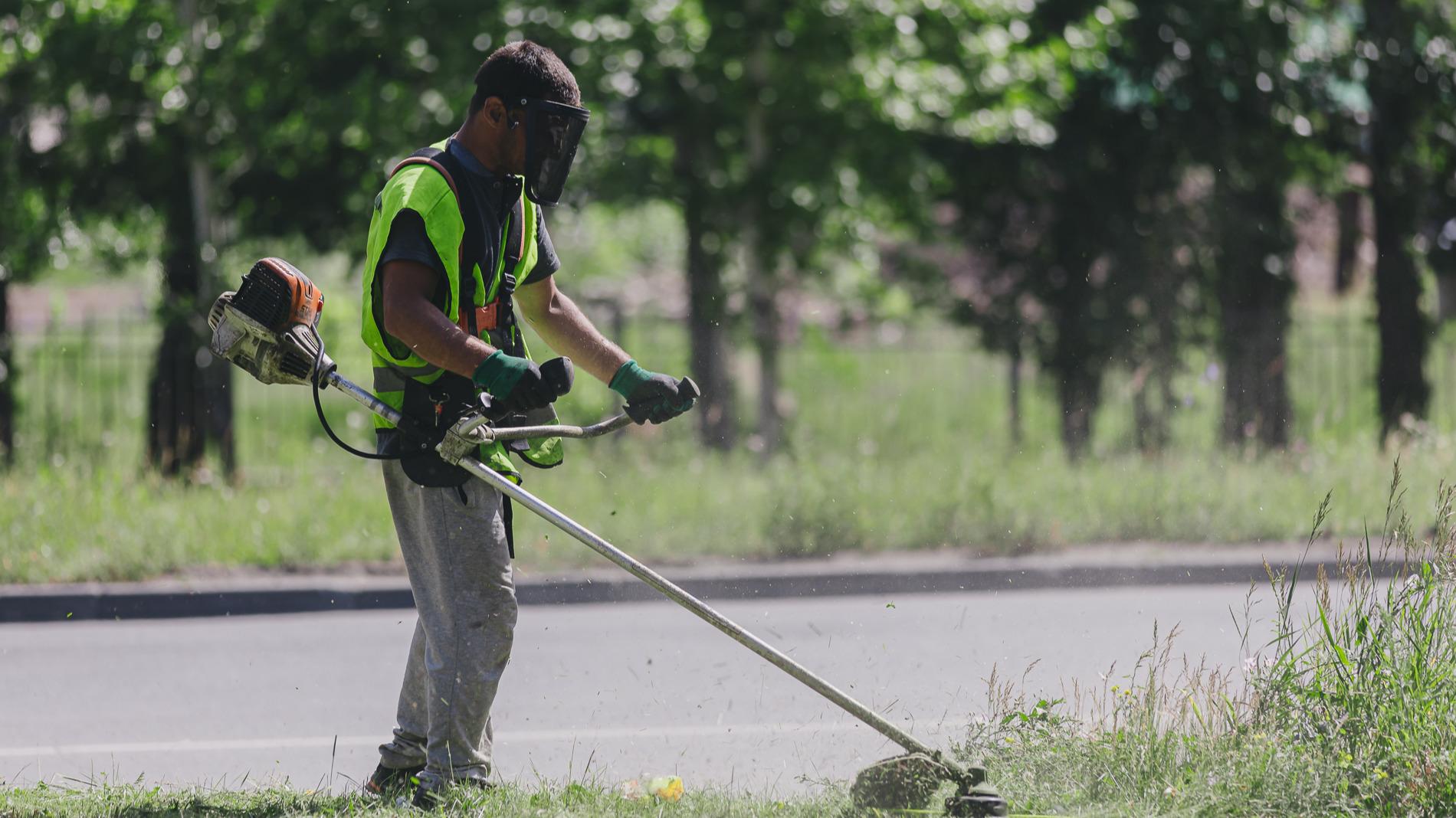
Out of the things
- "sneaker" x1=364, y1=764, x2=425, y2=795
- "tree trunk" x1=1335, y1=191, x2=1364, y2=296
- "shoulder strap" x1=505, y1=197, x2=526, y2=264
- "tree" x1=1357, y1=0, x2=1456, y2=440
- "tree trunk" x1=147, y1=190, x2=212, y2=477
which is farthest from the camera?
"tree trunk" x1=1335, y1=191, x2=1364, y2=296

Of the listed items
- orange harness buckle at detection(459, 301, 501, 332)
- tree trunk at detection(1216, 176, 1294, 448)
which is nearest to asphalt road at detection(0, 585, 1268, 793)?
orange harness buckle at detection(459, 301, 501, 332)

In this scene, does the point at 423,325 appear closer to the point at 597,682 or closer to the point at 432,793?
the point at 432,793

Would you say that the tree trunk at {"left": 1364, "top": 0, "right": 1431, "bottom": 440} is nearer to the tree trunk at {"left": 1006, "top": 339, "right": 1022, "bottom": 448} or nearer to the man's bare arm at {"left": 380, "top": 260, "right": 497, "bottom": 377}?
the tree trunk at {"left": 1006, "top": 339, "right": 1022, "bottom": 448}

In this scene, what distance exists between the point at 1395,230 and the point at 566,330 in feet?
30.5

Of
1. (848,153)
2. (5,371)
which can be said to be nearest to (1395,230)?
(848,153)

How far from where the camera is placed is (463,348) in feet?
11.2

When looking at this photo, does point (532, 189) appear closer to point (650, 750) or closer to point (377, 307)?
point (377, 307)

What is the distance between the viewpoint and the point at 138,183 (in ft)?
37.2

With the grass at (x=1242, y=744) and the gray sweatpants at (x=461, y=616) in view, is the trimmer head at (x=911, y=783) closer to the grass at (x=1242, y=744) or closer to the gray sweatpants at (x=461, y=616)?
the grass at (x=1242, y=744)

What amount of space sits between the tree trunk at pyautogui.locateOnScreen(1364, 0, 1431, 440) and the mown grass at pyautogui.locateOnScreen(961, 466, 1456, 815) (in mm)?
7990

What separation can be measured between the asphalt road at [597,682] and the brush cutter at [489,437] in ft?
1.21

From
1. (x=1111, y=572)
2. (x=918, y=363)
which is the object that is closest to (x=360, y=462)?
(x=1111, y=572)

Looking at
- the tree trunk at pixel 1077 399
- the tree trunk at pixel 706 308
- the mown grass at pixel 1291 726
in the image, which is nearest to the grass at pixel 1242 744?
the mown grass at pixel 1291 726

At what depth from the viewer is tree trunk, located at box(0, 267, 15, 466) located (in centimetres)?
1170
